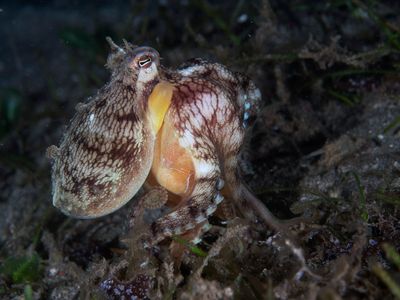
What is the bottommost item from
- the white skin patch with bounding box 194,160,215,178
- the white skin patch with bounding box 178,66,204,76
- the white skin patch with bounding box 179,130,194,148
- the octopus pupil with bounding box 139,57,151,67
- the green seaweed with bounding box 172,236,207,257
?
the green seaweed with bounding box 172,236,207,257

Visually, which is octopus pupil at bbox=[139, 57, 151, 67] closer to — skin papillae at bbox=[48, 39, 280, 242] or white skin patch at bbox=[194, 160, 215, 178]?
skin papillae at bbox=[48, 39, 280, 242]

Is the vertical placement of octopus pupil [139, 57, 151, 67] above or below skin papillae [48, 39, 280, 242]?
above

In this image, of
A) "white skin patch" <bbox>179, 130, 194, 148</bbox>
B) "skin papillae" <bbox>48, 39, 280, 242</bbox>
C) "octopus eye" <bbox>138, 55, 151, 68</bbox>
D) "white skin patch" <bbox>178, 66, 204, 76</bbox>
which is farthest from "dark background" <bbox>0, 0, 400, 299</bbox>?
"octopus eye" <bbox>138, 55, 151, 68</bbox>

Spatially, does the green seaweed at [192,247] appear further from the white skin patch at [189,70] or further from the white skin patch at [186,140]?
the white skin patch at [189,70]

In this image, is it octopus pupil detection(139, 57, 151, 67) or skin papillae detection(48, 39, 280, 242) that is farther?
octopus pupil detection(139, 57, 151, 67)

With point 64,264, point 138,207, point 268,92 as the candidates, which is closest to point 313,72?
point 268,92

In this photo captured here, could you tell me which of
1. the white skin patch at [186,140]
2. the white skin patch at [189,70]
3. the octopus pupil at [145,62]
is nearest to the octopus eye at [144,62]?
the octopus pupil at [145,62]

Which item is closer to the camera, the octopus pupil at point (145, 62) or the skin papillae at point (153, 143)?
the skin papillae at point (153, 143)

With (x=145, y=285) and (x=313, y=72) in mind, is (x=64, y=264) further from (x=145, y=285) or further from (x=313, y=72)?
(x=313, y=72)

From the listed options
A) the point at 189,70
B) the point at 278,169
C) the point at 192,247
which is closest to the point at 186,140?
the point at 189,70
